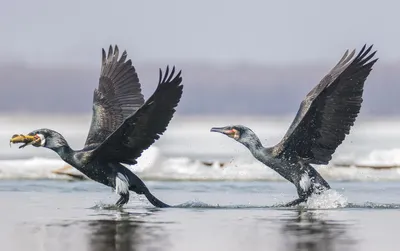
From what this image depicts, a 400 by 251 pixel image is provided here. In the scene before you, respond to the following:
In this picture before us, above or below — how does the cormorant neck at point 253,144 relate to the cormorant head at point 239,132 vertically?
→ below

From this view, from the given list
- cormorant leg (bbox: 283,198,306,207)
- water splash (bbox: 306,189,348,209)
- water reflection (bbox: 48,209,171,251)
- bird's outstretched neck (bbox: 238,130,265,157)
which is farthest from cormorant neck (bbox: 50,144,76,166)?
water splash (bbox: 306,189,348,209)

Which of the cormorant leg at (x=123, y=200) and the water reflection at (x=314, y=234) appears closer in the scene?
the water reflection at (x=314, y=234)

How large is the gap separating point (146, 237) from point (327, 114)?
4.86 metres

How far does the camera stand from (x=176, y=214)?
587 inches

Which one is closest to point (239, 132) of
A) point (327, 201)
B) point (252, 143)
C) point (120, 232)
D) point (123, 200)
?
point (252, 143)

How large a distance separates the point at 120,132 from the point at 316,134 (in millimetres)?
2687

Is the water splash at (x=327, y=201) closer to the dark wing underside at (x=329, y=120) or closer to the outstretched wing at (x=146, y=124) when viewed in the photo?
the dark wing underside at (x=329, y=120)

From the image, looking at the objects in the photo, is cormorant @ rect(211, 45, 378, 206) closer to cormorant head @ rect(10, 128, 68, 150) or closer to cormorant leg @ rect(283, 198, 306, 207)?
cormorant leg @ rect(283, 198, 306, 207)

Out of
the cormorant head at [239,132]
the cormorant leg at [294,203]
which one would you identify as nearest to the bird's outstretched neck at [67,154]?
the cormorant head at [239,132]

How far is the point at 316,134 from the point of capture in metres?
16.7

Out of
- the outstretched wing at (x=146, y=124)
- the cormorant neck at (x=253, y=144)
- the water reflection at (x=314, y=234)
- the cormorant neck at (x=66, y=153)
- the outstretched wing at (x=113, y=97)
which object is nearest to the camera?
the water reflection at (x=314, y=234)

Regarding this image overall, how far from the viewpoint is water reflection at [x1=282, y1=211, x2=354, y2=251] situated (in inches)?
454

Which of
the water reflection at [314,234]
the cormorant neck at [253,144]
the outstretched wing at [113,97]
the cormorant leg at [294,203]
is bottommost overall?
the water reflection at [314,234]

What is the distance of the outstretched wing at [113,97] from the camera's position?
57.4 ft
